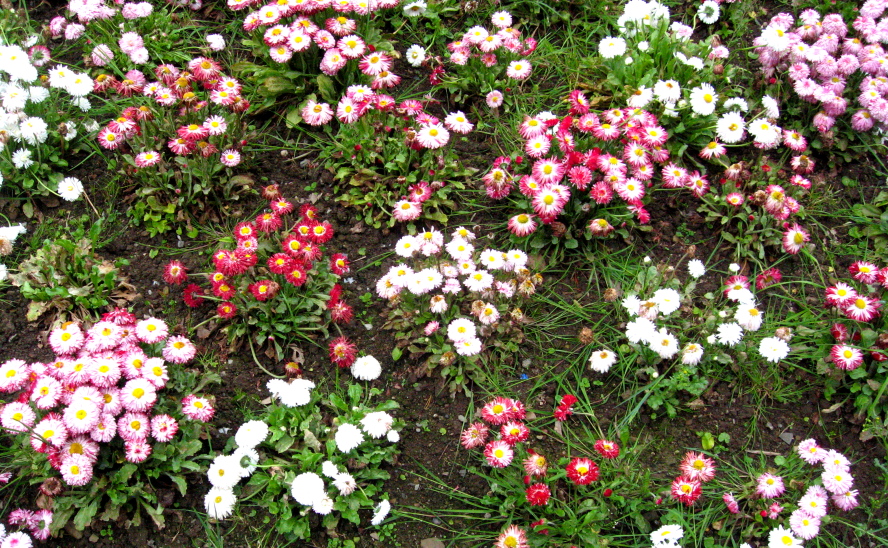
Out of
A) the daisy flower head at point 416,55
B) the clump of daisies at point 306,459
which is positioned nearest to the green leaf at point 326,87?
the daisy flower head at point 416,55

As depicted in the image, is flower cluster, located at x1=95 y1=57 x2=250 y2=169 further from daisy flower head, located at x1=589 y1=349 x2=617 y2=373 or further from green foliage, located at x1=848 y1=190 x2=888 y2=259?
green foliage, located at x1=848 y1=190 x2=888 y2=259

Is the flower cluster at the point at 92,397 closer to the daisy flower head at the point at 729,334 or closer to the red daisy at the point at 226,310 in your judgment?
the red daisy at the point at 226,310

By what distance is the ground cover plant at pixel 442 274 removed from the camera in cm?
298

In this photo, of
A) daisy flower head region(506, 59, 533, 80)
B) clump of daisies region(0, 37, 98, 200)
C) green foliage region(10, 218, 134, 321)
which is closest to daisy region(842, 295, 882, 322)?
daisy flower head region(506, 59, 533, 80)

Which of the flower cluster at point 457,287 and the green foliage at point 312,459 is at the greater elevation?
the flower cluster at point 457,287

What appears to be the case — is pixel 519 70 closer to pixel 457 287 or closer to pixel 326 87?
pixel 326 87

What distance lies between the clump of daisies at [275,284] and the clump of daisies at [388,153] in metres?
0.44

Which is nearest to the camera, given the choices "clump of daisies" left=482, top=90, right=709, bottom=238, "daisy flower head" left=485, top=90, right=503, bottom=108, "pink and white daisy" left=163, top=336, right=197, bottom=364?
"pink and white daisy" left=163, top=336, right=197, bottom=364

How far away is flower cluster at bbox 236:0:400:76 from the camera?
4.07 meters

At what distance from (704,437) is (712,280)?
3.01ft

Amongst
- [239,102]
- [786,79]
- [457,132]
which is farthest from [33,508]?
[786,79]

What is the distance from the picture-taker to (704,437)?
322 centimetres

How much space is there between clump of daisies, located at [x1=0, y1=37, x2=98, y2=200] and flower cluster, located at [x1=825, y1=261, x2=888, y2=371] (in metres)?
3.93

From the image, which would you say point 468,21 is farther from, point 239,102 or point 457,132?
point 239,102
